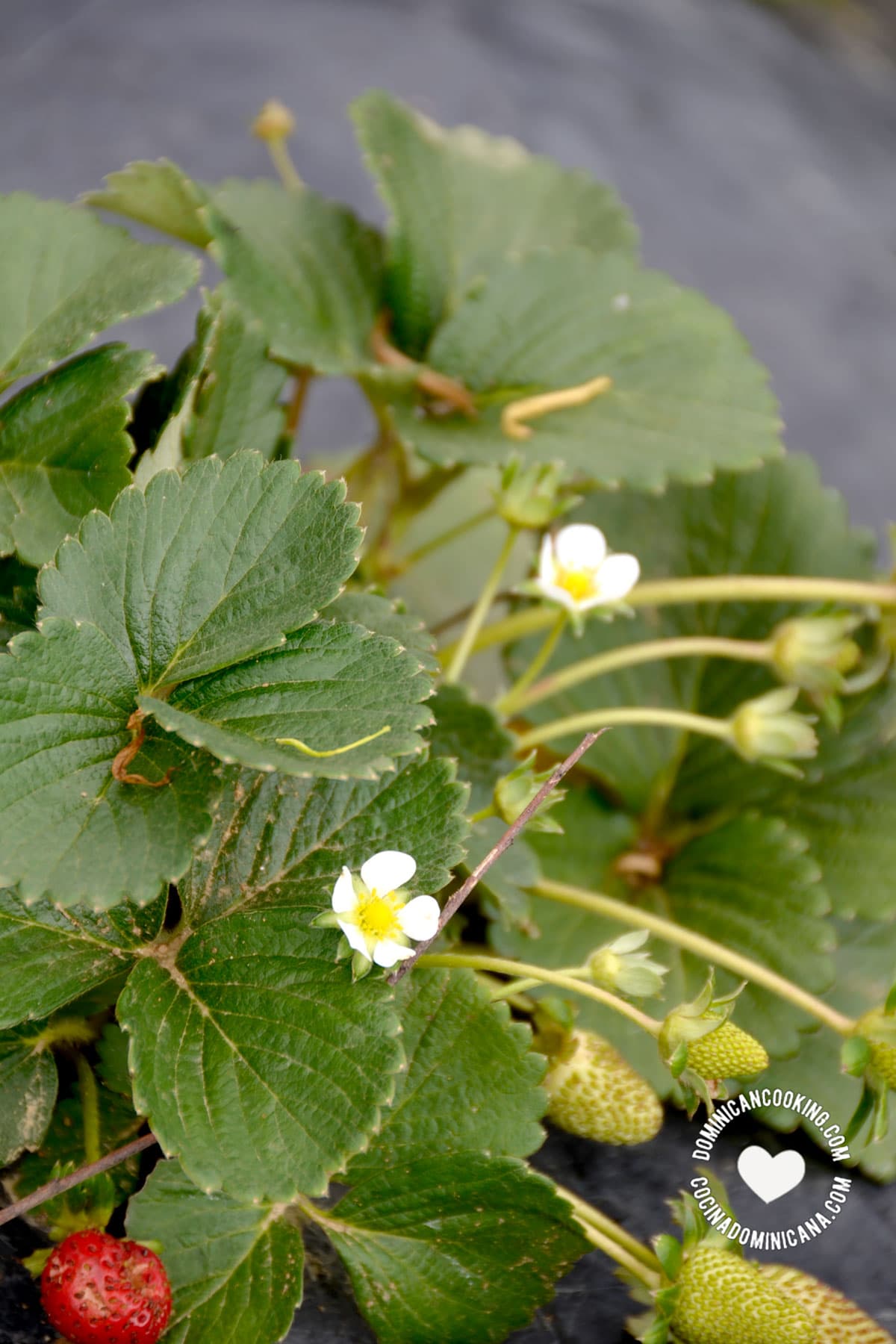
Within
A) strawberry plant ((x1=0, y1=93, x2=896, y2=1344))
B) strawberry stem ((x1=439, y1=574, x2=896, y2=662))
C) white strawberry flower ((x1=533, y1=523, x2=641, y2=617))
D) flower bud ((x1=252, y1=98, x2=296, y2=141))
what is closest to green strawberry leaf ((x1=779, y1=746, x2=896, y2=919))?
strawberry plant ((x1=0, y1=93, x2=896, y2=1344))

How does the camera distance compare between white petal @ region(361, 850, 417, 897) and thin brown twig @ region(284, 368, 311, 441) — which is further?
thin brown twig @ region(284, 368, 311, 441)

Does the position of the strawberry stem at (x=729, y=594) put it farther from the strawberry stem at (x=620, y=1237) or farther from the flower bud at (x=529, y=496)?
the strawberry stem at (x=620, y=1237)

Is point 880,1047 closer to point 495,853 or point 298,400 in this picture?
point 495,853

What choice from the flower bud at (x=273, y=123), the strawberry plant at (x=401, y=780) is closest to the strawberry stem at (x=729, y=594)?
the strawberry plant at (x=401, y=780)

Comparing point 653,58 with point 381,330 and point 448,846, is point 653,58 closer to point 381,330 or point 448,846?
point 381,330

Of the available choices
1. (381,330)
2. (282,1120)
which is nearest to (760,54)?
(381,330)

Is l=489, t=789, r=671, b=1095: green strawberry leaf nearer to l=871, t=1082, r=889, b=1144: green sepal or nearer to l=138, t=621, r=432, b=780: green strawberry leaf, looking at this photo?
l=871, t=1082, r=889, b=1144: green sepal

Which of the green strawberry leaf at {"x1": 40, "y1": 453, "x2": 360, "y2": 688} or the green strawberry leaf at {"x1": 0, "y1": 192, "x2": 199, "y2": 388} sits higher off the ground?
the green strawberry leaf at {"x1": 0, "y1": 192, "x2": 199, "y2": 388}

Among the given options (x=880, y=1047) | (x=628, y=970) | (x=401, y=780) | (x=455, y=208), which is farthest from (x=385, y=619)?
(x=455, y=208)
